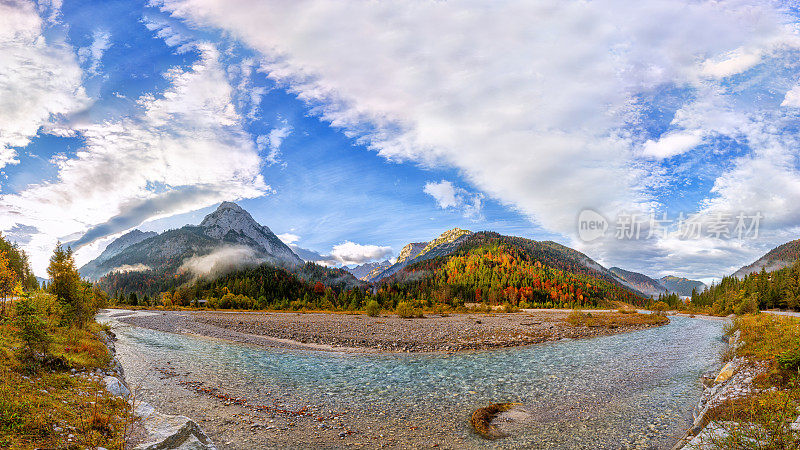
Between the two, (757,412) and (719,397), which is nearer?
(757,412)

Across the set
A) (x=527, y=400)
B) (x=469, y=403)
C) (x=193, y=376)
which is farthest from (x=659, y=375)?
(x=193, y=376)

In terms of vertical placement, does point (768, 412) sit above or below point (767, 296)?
above

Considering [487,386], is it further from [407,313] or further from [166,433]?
[407,313]

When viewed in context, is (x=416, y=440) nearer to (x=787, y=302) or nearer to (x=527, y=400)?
(x=527, y=400)

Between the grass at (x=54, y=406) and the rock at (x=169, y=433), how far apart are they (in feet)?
1.94

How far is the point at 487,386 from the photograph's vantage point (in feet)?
68.2

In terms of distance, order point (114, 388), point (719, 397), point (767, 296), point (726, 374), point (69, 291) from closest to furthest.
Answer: point (114, 388) < point (719, 397) < point (726, 374) < point (69, 291) < point (767, 296)

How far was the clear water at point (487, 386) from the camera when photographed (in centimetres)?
1428

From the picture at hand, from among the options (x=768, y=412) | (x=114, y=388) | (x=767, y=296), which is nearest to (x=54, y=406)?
(x=114, y=388)

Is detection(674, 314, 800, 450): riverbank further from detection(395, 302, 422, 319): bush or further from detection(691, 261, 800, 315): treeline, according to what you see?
detection(691, 261, 800, 315): treeline

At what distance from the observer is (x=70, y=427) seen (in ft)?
30.0

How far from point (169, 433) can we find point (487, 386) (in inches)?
688

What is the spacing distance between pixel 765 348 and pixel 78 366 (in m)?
39.1

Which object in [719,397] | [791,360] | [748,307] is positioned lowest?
[748,307]
